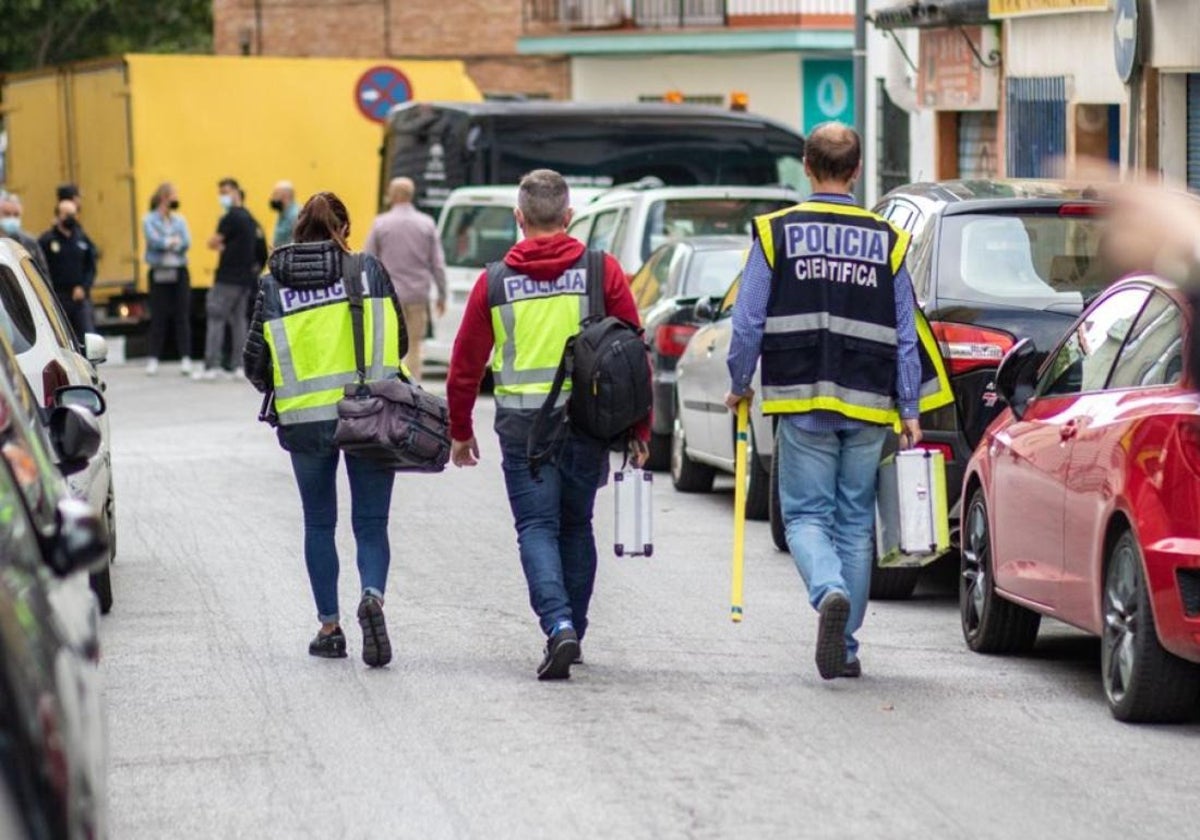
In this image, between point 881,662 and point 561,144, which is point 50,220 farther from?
point 881,662

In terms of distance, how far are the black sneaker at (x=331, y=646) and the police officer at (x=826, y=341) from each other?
172 centimetres

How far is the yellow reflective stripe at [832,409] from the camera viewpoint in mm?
9227

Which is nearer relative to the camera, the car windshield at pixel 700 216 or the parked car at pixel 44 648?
the parked car at pixel 44 648

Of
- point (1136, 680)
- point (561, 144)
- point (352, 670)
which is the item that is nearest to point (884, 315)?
point (1136, 680)

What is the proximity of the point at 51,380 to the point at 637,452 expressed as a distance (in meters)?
2.79

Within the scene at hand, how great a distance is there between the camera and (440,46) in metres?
47.2

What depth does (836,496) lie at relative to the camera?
30.9 feet

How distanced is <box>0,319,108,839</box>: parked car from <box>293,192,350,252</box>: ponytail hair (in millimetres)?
3458

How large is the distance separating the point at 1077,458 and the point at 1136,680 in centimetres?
87

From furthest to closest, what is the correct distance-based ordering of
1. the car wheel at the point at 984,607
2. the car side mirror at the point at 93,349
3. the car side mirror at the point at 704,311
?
1. the car side mirror at the point at 704,311
2. the car side mirror at the point at 93,349
3. the car wheel at the point at 984,607

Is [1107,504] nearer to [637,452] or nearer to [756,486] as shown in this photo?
[637,452]

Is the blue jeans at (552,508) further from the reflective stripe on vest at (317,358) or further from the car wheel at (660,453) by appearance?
the car wheel at (660,453)

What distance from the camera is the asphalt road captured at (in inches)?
283

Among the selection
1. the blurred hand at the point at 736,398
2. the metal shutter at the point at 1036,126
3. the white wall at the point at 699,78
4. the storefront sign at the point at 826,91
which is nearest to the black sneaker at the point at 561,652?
the blurred hand at the point at 736,398
